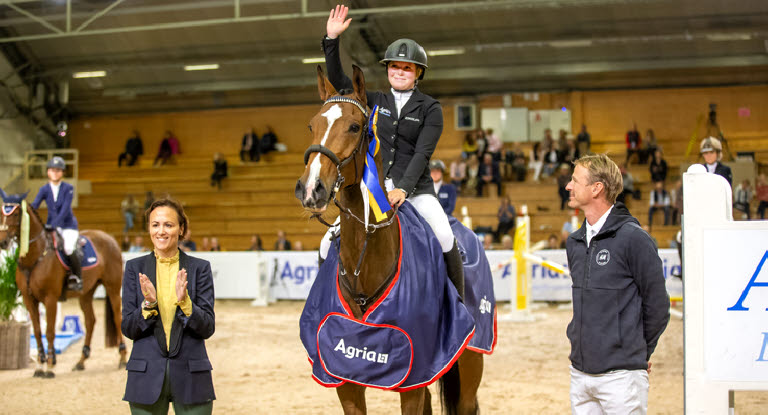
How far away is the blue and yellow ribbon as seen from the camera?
3129 millimetres

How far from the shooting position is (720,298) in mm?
2787

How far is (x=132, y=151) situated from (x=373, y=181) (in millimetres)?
21106

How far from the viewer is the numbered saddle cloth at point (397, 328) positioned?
3.16 metres

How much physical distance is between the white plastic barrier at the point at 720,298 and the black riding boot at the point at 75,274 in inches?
257

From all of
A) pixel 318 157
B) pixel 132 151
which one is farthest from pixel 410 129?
pixel 132 151

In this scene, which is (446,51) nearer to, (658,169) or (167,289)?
(658,169)

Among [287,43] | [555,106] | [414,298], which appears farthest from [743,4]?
[414,298]

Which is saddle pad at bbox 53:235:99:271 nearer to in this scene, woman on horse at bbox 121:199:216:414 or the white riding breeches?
the white riding breeches

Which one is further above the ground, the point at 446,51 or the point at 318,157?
the point at 446,51

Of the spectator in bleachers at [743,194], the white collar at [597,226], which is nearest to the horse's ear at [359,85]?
the white collar at [597,226]

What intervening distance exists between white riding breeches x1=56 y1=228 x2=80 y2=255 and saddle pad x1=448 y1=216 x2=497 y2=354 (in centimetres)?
476

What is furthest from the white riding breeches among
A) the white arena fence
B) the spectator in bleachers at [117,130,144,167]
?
the spectator in bleachers at [117,130,144,167]

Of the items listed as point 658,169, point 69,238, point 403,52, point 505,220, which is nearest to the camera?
point 403,52

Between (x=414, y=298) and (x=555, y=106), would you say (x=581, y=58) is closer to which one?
(x=555, y=106)
